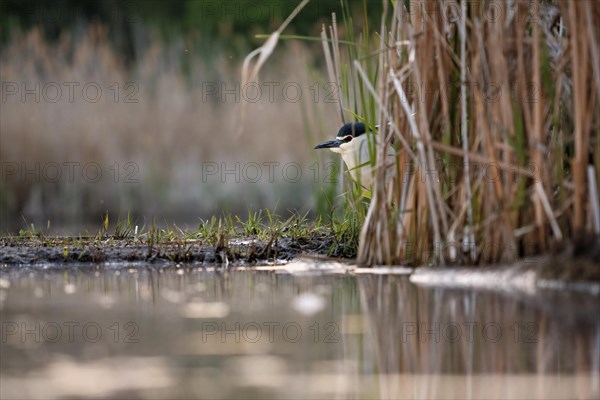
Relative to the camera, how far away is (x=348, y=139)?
7.68 metres

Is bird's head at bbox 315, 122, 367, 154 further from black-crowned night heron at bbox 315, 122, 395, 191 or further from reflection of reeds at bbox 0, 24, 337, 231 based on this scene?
reflection of reeds at bbox 0, 24, 337, 231

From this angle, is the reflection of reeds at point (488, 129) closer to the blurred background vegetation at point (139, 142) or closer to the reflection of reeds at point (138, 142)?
the blurred background vegetation at point (139, 142)

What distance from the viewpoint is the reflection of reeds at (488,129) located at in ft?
17.8

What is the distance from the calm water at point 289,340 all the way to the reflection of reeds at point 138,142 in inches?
283

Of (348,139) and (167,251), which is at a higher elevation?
(348,139)

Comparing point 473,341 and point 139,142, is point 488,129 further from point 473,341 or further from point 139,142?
point 139,142

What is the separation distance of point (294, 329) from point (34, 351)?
933 mm

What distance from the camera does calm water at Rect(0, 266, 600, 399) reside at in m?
3.42

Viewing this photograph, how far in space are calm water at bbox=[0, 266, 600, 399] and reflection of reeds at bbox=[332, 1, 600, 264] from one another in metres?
0.43

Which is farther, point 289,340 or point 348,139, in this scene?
point 348,139

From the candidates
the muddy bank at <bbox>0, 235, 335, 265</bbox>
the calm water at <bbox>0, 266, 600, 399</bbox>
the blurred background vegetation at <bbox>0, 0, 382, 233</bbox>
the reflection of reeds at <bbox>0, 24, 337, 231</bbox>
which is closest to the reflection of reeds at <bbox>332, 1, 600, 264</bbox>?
the calm water at <bbox>0, 266, 600, 399</bbox>

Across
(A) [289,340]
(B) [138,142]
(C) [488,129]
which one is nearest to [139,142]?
(B) [138,142]

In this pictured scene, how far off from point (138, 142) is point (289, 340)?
9306 millimetres

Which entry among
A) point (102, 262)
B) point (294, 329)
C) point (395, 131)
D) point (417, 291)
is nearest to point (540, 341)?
point (294, 329)
